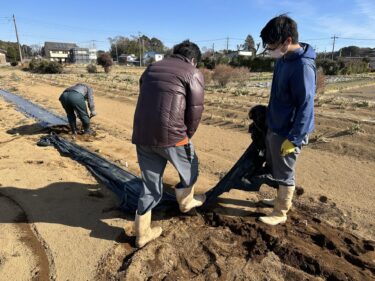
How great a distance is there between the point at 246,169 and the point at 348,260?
50.0 inches

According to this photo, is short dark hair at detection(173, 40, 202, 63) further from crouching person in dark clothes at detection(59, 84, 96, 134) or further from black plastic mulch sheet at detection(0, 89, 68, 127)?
black plastic mulch sheet at detection(0, 89, 68, 127)

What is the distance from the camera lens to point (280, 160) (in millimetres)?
3145

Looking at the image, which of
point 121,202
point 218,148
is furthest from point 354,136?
point 121,202

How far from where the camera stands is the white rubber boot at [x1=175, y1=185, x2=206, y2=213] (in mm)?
3349

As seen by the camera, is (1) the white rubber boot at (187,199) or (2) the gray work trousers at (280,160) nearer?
(2) the gray work trousers at (280,160)

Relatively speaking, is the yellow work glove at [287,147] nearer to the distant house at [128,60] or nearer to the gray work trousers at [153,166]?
the gray work trousers at [153,166]

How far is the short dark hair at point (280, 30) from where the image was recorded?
2748 millimetres

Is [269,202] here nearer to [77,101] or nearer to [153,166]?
[153,166]

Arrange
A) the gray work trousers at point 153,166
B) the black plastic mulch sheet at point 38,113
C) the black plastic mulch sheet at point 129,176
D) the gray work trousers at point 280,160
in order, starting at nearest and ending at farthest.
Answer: the gray work trousers at point 153,166
the gray work trousers at point 280,160
the black plastic mulch sheet at point 129,176
the black plastic mulch sheet at point 38,113

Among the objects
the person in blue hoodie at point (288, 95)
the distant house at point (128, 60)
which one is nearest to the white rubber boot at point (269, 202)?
the person in blue hoodie at point (288, 95)

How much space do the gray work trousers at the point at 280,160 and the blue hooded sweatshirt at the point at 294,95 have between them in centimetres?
9

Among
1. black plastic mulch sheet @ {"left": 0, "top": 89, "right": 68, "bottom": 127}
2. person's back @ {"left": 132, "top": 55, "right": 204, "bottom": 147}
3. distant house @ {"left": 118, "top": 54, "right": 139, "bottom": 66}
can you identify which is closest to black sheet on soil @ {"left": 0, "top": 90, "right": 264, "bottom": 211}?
person's back @ {"left": 132, "top": 55, "right": 204, "bottom": 147}

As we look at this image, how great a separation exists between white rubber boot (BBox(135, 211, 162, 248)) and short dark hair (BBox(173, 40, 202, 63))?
1.47m

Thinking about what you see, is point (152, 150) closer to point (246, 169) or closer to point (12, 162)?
point (246, 169)
